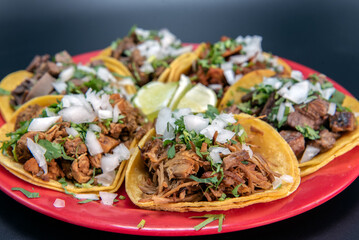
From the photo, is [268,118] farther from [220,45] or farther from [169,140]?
[220,45]

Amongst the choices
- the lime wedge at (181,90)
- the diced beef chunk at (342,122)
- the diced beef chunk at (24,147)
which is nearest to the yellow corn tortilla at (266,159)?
the diced beef chunk at (342,122)

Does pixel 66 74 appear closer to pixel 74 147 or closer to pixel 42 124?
pixel 42 124

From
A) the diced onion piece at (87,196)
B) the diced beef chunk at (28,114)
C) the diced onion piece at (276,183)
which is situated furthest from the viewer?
the diced beef chunk at (28,114)

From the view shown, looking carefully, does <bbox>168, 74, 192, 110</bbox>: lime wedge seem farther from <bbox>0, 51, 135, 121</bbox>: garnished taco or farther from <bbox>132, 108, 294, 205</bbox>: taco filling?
<bbox>132, 108, 294, 205</bbox>: taco filling

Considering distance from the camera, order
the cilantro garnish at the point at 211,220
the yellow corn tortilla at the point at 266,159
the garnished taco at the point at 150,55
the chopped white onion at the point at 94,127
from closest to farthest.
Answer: the cilantro garnish at the point at 211,220 → the yellow corn tortilla at the point at 266,159 → the chopped white onion at the point at 94,127 → the garnished taco at the point at 150,55

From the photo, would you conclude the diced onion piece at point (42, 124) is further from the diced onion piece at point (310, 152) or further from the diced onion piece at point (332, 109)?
the diced onion piece at point (332, 109)

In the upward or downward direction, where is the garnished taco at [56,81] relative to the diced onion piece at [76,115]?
downward

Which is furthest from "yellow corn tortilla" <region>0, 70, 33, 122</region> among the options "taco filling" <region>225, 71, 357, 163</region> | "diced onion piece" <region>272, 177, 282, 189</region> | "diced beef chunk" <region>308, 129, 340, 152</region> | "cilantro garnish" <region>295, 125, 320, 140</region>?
"diced beef chunk" <region>308, 129, 340, 152</region>
